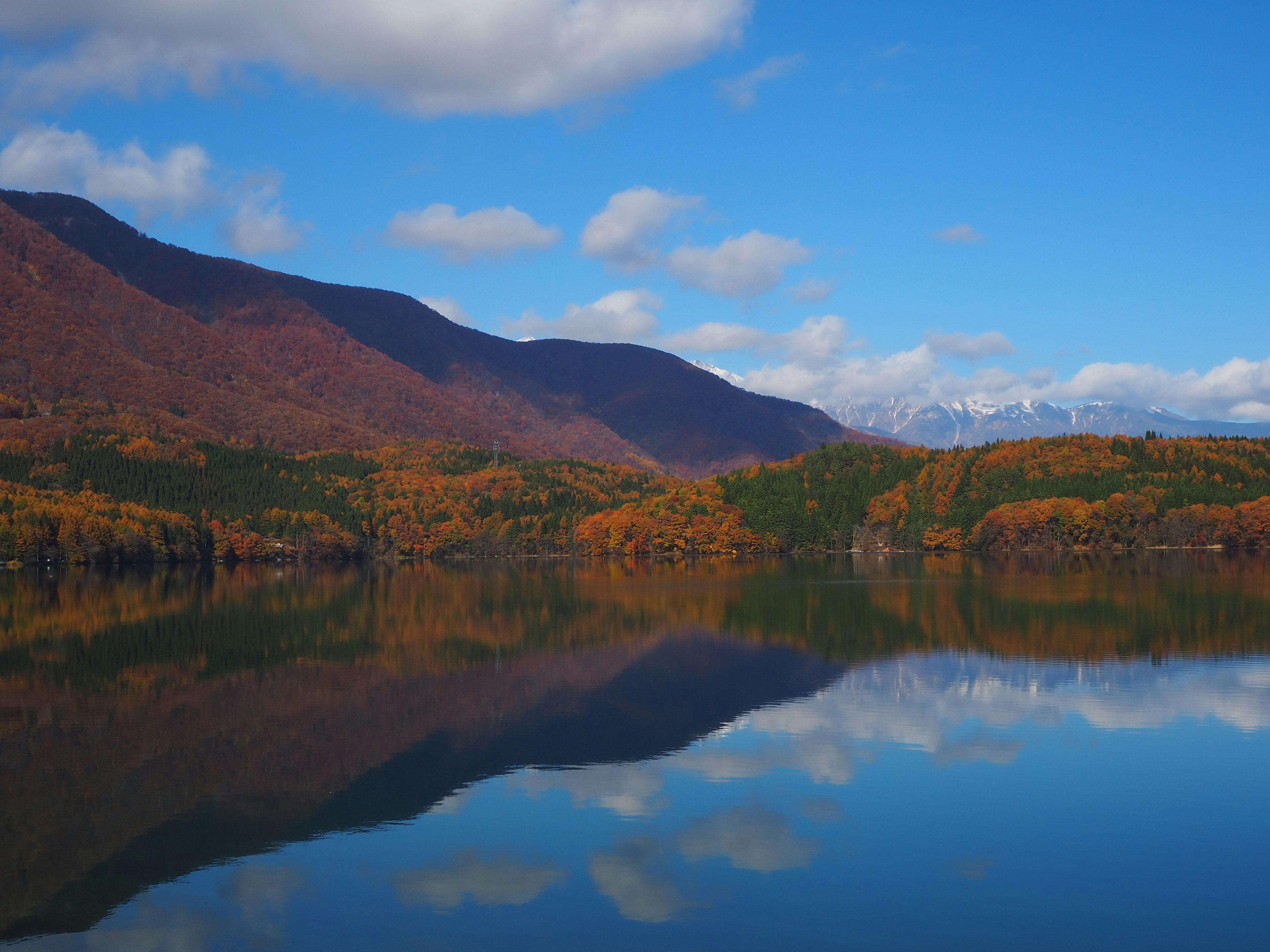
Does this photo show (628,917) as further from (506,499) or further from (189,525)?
(506,499)

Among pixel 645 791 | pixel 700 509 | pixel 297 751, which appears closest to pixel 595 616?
pixel 297 751

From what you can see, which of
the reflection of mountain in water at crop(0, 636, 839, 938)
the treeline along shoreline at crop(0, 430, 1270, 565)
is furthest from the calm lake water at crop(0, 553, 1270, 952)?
the treeline along shoreline at crop(0, 430, 1270, 565)

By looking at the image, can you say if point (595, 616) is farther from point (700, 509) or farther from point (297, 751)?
point (700, 509)

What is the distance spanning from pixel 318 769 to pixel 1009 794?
46.8 feet

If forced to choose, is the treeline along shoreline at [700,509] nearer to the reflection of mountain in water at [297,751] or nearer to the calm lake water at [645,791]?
the calm lake water at [645,791]

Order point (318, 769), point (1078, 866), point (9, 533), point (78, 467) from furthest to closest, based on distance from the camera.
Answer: point (78, 467) → point (9, 533) → point (318, 769) → point (1078, 866)

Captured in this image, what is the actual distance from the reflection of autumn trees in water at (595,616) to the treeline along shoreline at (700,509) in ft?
143

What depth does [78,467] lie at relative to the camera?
6319 inches

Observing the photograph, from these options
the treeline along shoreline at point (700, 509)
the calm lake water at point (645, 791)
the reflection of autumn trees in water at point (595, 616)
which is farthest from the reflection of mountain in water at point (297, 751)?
the treeline along shoreline at point (700, 509)

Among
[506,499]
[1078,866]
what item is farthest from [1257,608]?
[506,499]

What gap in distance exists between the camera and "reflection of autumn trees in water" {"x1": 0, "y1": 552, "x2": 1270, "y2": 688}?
40.1 metres

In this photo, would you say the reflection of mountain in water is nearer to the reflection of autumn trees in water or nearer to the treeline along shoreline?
the reflection of autumn trees in water

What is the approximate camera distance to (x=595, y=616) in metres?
57.2

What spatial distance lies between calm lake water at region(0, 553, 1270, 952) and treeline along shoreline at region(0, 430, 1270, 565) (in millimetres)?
102815
